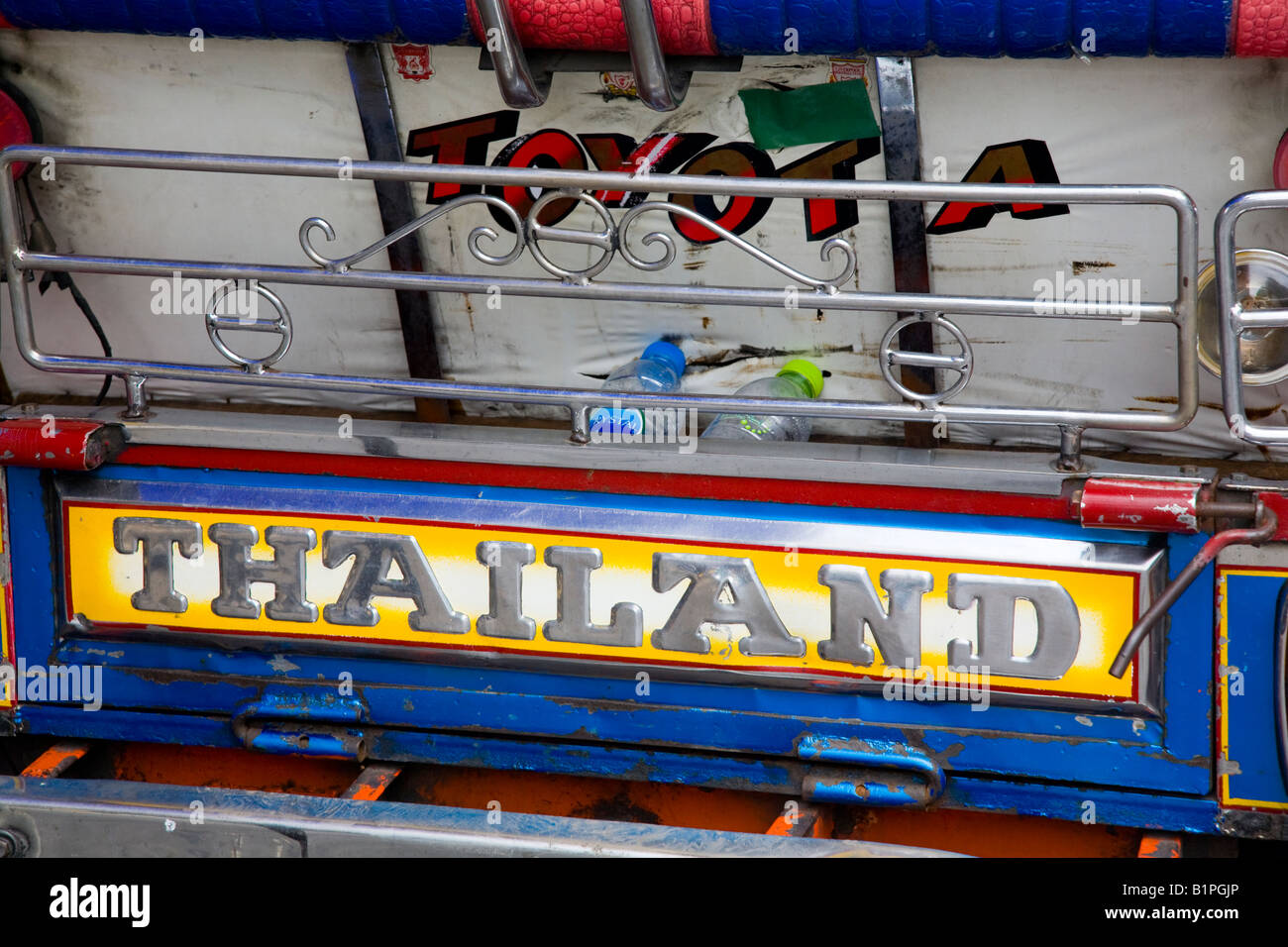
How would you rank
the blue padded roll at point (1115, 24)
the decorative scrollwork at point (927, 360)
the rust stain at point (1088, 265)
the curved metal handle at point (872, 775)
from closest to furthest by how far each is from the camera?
1. the blue padded roll at point (1115, 24)
2. the decorative scrollwork at point (927, 360)
3. the curved metal handle at point (872, 775)
4. the rust stain at point (1088, 265)

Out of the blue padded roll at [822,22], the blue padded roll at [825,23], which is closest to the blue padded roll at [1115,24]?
the blue padded roll at [822,22]

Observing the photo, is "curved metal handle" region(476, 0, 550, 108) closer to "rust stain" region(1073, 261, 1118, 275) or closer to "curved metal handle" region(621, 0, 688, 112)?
"curved metal handle" region(621, 0, 688, 112)

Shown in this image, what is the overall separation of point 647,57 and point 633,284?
1.15 ft

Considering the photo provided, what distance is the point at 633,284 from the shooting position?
6.79 feet

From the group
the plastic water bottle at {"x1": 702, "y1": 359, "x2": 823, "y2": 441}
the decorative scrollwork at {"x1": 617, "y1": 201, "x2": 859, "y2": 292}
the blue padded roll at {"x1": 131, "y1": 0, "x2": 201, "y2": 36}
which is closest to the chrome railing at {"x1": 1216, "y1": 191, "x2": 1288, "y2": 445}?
the decorative scrollwork at {"x1": 617, "y1": 201, "x2": 859, "y2": 292}

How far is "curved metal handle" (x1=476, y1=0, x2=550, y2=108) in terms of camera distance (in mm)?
2010

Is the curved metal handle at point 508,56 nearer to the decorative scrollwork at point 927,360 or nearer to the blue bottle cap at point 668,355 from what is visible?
the blue bottle cap at point 668,355

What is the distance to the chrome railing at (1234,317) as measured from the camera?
1740mm

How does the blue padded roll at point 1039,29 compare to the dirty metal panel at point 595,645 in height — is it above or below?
above

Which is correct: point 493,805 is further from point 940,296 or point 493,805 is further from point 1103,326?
point 1103,326

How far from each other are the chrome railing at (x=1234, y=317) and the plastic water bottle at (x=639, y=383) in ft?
2.88

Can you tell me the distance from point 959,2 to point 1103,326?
0.74 metres

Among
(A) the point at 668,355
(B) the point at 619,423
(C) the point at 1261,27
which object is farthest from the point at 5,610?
(C) the point at 1261,27
